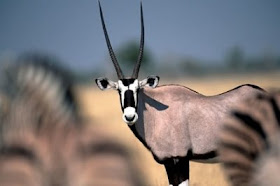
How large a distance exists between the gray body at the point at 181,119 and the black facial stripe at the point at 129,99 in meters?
0.58

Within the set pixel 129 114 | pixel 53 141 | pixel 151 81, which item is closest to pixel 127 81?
pixel 129 114

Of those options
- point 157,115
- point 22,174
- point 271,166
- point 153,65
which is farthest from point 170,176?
point 153,65

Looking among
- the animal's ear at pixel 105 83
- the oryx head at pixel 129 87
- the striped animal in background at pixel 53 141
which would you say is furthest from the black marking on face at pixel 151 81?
the striped animal in background at pixel 53 141

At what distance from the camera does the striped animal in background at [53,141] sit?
1513 mm

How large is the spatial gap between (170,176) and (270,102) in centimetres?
341

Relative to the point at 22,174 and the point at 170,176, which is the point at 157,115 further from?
the point at 22,174

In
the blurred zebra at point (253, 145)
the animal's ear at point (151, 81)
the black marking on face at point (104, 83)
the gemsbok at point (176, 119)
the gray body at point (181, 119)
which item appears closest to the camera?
the blurred zebra at point (253, 145)

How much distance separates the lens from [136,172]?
155 cm

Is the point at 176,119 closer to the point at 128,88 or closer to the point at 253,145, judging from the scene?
the point at 128,88

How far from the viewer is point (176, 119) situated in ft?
22.2

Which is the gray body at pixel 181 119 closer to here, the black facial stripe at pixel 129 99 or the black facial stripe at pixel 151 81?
the black facial stripe at pixel 151 81

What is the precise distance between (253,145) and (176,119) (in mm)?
4086

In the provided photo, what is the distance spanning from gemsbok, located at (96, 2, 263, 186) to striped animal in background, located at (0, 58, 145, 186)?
184 inches

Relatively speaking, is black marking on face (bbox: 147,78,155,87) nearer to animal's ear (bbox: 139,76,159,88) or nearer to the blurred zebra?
animal's ear (bbox: 139,76,159,88)
